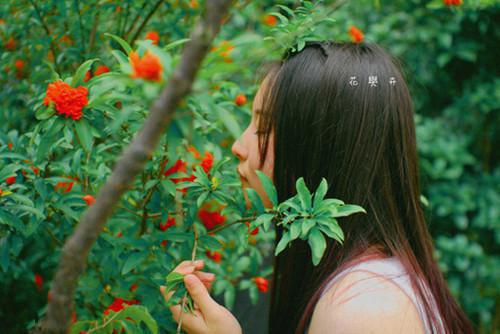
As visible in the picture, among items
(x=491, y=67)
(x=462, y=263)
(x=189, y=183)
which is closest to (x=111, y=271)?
(x=189, y=183)

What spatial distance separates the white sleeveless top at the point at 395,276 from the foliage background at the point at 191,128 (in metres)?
0.46

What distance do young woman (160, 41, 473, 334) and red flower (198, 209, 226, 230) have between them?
0.50m

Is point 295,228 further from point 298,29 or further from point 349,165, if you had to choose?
point 298,29

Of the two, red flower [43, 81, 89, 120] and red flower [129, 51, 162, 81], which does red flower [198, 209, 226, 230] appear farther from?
red flower [129, 51, 162, 81]

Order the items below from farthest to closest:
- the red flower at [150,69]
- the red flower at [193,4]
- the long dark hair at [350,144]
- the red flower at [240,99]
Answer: the red flower at [193,4] → the red flower at [240,99] → the long dark hair at [350,144] → the red flower at [150,69]

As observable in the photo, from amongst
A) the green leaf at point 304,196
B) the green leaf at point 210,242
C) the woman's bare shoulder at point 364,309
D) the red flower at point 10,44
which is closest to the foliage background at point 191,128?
the red flower at point 10,44

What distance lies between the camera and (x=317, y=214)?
1.04 metres

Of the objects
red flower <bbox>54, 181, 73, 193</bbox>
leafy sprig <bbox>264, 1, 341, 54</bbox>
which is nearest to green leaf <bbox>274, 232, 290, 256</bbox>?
leafy sprig <bbox>264, 1, 341, 54</bbox>

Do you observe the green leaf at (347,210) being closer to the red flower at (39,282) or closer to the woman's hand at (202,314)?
the woman's hand at (202,314)

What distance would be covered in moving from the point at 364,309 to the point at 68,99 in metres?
0.76

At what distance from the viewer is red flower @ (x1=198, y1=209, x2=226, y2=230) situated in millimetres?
1957

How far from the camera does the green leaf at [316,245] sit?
3.10 ft

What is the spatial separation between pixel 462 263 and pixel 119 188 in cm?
273

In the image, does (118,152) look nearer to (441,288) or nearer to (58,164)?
(58,164)
